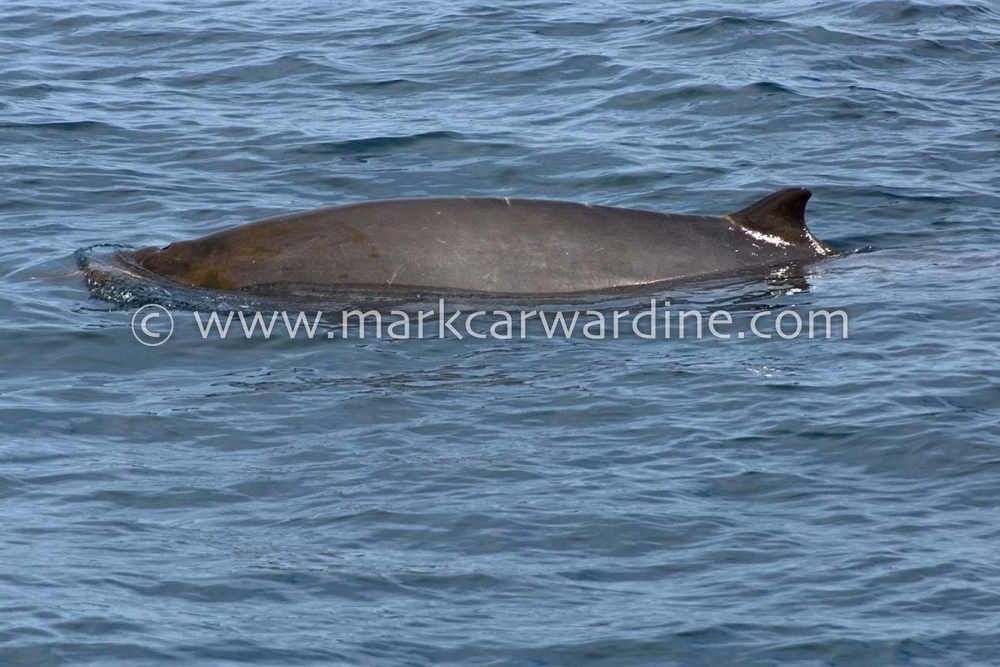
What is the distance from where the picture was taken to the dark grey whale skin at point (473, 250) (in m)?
11.4

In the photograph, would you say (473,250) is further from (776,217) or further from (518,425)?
(518,425)

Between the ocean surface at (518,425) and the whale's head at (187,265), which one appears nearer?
the ocean surface at (518,425)

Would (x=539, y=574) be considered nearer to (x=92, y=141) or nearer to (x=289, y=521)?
(x=289, y=521)

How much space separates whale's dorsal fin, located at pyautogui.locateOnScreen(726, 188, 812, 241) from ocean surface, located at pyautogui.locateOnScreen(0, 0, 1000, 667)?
472 millimetres

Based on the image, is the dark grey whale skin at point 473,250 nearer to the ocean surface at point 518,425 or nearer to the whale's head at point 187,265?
the whale's head at point 187,265

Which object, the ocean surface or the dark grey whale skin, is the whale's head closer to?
the dark grey whale skin

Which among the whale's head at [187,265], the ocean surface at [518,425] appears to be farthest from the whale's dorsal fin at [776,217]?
the whale's head at [187,265]

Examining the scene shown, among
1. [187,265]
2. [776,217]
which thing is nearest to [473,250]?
[187,265]

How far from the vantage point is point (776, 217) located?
1212cm

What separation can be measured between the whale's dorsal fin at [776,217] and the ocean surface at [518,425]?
0.47m

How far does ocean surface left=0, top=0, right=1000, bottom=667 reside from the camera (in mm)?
6695

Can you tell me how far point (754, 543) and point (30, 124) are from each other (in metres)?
12.2

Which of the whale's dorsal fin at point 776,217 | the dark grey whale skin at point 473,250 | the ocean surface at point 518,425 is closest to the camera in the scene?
the ocean surface at point 518,425

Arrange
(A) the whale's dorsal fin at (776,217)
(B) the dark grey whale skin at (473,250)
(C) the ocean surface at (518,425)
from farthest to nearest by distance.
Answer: (A) the whale's dorsal fin at (776,217), (B) the dark grey whale skin at (473,250), (C) the ocean surface at (518,425)
